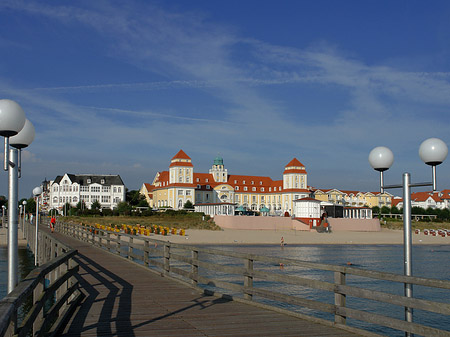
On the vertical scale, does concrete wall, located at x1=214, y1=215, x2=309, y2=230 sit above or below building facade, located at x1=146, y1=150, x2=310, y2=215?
below

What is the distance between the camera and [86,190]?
388 feet

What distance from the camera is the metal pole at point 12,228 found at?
5.90 metres

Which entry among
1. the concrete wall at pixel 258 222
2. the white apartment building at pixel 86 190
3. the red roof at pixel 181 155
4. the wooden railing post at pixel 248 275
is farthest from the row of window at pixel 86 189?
the wooden railing post at pixel 248 275

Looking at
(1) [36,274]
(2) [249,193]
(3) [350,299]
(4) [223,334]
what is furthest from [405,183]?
(2) [249,193]

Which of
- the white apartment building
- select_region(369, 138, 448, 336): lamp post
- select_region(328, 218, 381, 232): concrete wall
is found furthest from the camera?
the white apartment building

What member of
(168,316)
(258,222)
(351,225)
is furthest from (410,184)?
(351,225)

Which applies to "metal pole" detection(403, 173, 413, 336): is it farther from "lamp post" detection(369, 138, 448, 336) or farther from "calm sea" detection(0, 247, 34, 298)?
"calm sea" detection(0, 247, 34, 298)

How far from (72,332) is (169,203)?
114921 millimetres

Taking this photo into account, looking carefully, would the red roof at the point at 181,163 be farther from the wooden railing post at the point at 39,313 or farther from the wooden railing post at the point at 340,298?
the wooden railing post at the point at 39,313

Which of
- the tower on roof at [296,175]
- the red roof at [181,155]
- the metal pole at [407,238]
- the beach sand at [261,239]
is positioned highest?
the red roof at [181,155]

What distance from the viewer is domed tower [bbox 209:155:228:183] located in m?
134

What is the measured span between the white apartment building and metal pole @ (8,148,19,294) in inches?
4453

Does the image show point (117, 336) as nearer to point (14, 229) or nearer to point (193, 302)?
point (14, 229)

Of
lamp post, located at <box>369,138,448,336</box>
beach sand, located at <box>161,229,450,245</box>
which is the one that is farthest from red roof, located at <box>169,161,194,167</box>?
lamp post, located at <box>369,138,448,336</box>
